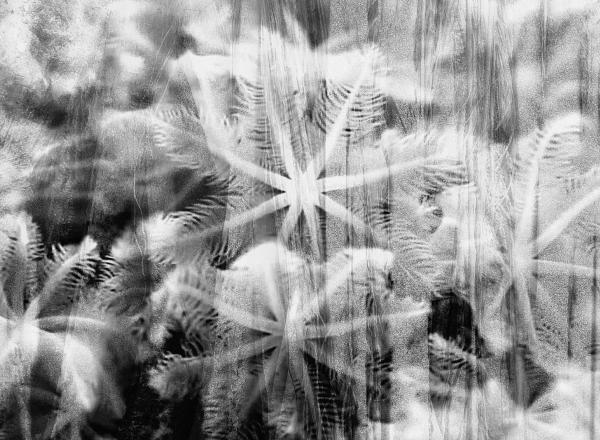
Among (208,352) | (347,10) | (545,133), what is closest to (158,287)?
(208,352)

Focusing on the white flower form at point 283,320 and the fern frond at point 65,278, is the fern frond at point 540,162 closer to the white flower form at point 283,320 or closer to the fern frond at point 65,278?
the white flower form at point 283,320

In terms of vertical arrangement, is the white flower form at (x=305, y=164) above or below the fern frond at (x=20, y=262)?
above

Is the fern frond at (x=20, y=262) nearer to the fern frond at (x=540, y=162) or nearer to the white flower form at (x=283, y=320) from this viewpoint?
the white flower form at (x=283, y=320)

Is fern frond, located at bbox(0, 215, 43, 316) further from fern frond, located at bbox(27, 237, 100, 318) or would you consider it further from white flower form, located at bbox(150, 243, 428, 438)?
white flower form, located at bbox(150, 243, 428, 438)

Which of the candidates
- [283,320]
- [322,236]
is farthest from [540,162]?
[283,320]

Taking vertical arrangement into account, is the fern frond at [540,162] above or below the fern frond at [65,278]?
above

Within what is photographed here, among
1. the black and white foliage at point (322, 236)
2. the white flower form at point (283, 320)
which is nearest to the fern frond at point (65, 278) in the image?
the black and white foliage at point (322, 236)

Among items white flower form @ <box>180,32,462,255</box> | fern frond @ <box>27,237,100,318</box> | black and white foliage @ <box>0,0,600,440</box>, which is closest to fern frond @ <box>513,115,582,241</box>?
black and white foliage @ <box>0,0,600,440</box>

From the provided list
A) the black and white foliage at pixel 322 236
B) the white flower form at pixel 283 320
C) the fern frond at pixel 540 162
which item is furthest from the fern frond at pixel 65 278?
the fern frond at pixel 540 162

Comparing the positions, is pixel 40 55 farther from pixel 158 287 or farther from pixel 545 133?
pixel 545 133
